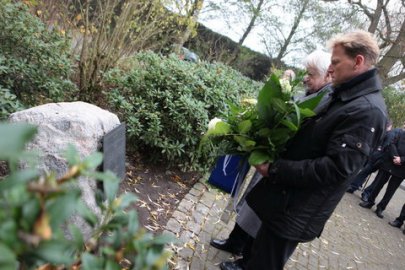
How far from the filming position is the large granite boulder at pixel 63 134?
2947 mm

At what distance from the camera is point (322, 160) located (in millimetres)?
2279

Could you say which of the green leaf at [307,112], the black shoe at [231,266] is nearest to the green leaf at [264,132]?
the green leaf at [307,112]

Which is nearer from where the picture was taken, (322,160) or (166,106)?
(322,160)

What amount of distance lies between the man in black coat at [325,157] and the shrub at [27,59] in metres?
3.00

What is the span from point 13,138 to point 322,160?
199 centimetres

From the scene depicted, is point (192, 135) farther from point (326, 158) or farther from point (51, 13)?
point (51, 13)

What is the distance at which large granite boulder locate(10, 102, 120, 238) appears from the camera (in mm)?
2947

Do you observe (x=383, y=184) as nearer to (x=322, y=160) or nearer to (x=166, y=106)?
(x=166, y=106)

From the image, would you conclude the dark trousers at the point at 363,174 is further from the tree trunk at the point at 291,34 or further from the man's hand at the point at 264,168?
the tree trunk at the point at 291,34

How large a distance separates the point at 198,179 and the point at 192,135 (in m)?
0.64

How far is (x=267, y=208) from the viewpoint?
2639 mm

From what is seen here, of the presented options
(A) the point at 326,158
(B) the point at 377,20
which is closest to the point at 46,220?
(A) the point at 326,158

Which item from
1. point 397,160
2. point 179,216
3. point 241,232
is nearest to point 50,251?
point 241,232

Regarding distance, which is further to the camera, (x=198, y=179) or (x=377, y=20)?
(x=377, y=20)
